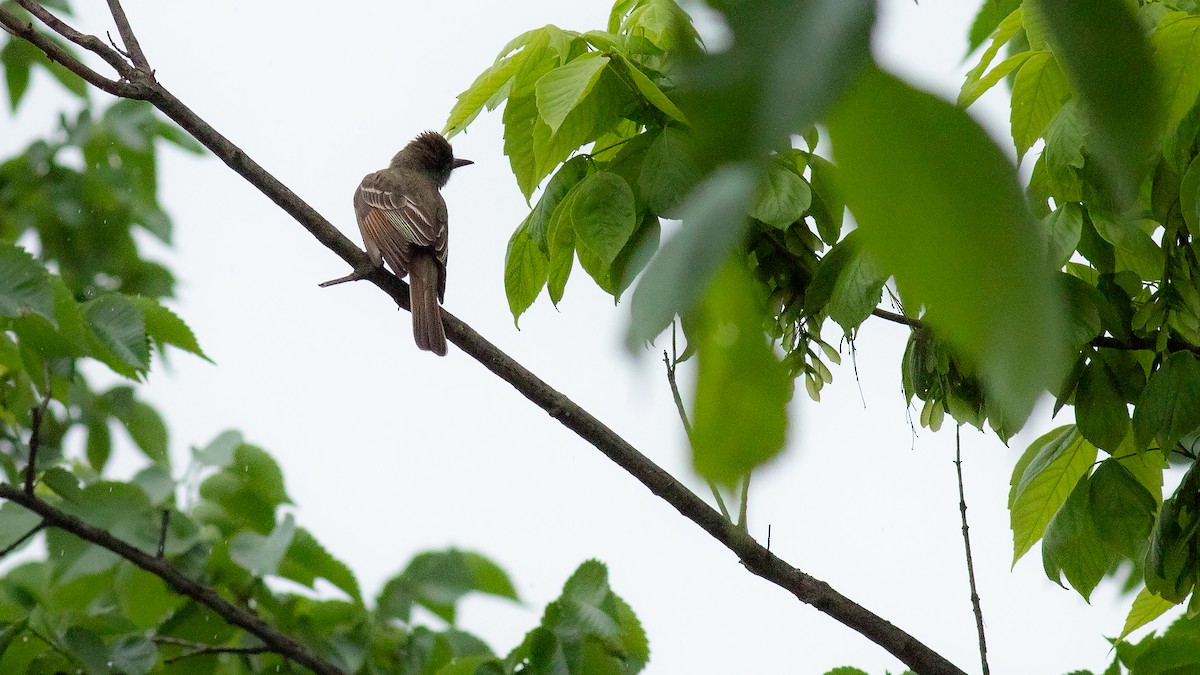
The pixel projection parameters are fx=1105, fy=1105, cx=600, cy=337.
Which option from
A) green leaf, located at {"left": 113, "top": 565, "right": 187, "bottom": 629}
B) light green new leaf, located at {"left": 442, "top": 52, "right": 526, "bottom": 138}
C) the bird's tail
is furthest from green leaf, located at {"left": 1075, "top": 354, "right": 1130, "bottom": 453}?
green leaf, located at {"left": 113, "top": 565, "right": 187, "bottom": 629}

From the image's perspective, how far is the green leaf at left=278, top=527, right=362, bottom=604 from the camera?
3.73 metres

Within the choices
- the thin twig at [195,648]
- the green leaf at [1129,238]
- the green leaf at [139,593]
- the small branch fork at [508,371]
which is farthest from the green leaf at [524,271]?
the green leaf at [139,593]

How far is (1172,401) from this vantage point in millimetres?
1763

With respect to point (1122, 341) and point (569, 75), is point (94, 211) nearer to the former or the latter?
point (569, 75)

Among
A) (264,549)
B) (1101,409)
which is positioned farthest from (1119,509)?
(264,549)

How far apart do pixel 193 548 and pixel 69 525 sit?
1.69 ft

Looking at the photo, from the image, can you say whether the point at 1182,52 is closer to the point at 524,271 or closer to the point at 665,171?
the point at 665,171

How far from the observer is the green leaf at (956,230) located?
0.31 meters

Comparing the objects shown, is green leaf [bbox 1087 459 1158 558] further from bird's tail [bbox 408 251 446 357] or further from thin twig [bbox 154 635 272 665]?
thin twig [bbox 154 635 272 665]

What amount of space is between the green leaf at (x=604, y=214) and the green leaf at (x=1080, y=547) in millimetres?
944

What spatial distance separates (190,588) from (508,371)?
176 cm

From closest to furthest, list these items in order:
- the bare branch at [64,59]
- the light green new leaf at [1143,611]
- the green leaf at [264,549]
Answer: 1. the light green new leaf at [1143,611]
2. the bare branch at [64,59]
3. the green leaf at [264,549]

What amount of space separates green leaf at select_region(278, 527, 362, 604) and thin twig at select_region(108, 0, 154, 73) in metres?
1.82

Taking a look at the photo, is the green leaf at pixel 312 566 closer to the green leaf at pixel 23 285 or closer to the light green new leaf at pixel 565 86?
the green leaf at pixel 23 285
